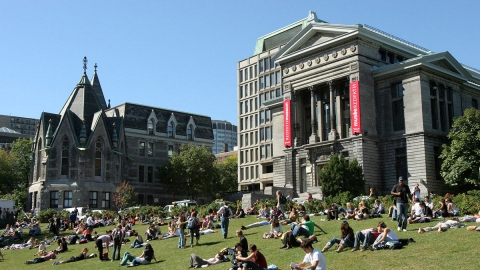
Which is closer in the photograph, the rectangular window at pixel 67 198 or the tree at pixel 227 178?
the rectangular window at pixel 67 198

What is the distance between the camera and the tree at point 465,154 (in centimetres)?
5241

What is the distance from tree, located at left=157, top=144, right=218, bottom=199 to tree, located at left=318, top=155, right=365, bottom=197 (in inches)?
1158

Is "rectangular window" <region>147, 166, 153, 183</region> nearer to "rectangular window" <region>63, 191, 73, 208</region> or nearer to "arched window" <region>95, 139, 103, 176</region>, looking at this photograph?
"arched window" <region>95, 139, 103, 176</region>

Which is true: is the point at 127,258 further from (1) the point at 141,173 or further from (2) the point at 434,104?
(1) the point at 141,173

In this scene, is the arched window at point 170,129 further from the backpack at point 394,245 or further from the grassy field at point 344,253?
the backpack at point 394,245

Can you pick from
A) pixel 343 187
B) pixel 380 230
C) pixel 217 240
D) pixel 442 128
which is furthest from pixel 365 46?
pixel 380 230

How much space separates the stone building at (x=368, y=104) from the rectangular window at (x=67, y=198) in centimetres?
2772

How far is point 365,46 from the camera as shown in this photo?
62.0 m

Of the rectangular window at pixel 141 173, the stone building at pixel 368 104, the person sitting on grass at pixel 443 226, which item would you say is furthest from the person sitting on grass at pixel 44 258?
the rectangular window at pixel 141 173

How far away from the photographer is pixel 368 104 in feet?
205

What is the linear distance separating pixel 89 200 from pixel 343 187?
115 feet

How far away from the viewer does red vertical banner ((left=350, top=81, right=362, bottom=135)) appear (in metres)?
60.2

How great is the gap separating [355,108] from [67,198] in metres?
39.1

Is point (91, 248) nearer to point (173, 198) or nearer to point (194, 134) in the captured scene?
point (173, 198)
